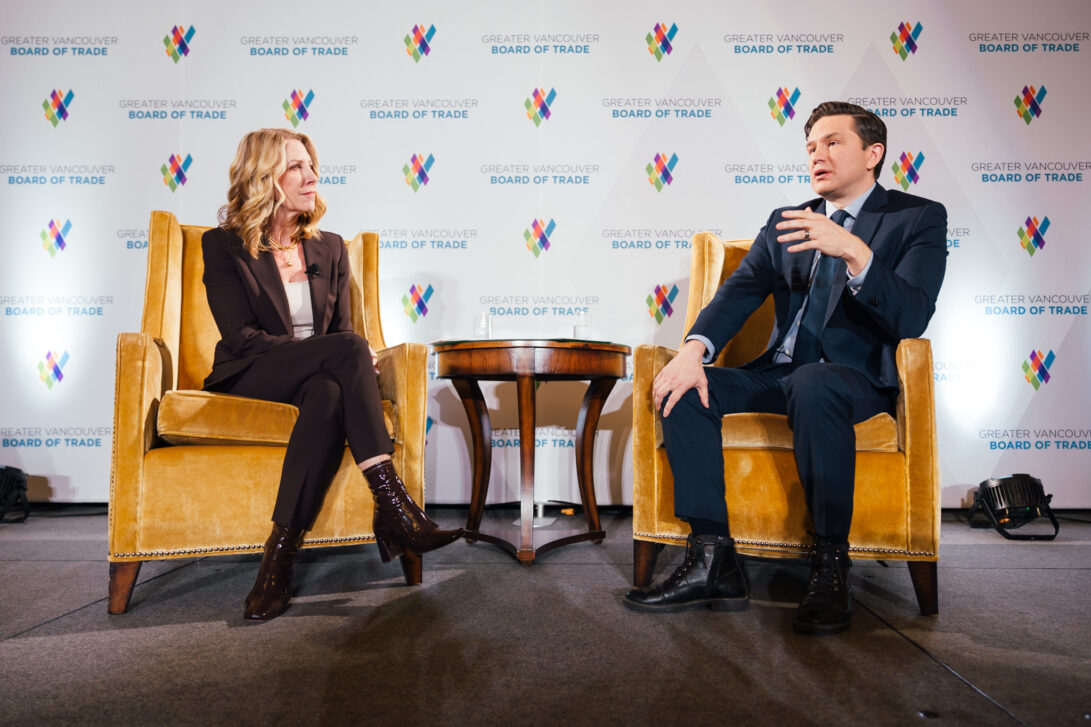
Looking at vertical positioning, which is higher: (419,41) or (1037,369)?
(419,41)

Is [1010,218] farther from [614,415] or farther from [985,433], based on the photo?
[614,415]

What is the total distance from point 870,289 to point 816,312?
0.85ft

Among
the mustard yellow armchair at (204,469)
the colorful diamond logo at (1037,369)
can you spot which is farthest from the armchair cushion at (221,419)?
the colorful diamond logo at (1037,369)

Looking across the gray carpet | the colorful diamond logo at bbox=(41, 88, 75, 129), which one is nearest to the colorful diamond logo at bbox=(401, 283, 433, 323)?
the gray carpet

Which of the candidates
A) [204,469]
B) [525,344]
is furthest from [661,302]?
[204,469]

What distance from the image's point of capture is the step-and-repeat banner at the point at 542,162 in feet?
10.6

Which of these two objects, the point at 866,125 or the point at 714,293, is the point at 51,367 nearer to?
the point at 714,293

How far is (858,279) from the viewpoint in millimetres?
1607

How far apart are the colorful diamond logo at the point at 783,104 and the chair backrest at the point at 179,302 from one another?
2.17 metres

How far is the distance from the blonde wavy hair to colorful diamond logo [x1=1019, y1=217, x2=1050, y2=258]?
3.14 meters

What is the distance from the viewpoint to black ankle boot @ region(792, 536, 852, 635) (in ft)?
4.67

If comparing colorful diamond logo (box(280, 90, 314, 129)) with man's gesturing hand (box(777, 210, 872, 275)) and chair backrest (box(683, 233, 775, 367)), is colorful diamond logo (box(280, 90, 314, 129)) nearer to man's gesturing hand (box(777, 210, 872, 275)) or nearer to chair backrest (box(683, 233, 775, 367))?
chair backrest (box(683, 233, 775, 367))

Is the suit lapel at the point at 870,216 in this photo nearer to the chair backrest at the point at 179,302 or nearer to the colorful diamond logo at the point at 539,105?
the chair backrest at the point at 179,302

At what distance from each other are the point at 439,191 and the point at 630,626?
7.75ft
